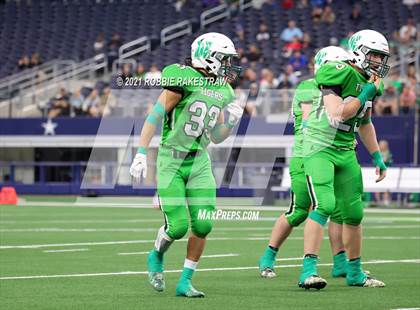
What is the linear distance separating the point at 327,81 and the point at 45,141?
21.3 meters

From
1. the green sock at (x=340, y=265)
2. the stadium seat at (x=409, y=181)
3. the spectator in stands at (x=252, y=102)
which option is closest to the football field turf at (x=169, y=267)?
the green sock at (x=340, y=265)

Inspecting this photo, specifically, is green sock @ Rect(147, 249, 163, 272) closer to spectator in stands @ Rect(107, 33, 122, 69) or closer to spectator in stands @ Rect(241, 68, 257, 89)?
spectator in stands @ Rect(241, 68, 257, 89)

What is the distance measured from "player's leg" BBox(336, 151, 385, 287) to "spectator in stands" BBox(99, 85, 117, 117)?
1776 centimetres

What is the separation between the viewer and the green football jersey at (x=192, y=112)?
357 inches

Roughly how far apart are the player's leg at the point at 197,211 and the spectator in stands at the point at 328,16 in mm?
22339

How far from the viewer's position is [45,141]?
30.1 m

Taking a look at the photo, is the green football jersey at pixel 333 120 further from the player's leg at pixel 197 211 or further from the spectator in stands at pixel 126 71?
the spectator in stands at pixel 126 71

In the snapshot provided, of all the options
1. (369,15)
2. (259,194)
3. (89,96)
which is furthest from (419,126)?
(89,96)

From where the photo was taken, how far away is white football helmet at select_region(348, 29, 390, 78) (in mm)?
9469

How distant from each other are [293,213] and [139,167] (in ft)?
7.97

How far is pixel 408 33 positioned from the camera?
28.6 m

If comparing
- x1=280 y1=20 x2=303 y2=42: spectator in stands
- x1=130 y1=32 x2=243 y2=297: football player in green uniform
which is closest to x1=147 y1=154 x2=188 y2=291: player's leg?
x1=130 y1=32 x2=243 y2=297: football player in green uniform

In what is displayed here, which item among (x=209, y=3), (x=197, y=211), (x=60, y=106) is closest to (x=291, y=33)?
(x=209, y=3)

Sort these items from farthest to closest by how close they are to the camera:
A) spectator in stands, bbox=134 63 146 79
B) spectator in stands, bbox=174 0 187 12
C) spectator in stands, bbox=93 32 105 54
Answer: spectator in stands, bbox=174 0 187 12
spectator in stands, bbox=93 32 105 54
spectator in stands, bbox=134 63 146 79
